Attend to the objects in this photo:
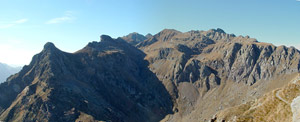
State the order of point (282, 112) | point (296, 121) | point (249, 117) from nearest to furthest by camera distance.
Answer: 1. point (296, 121)
2. point (282, 112)
3. point (249, 117)

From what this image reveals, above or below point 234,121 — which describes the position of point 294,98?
above

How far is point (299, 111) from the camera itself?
230ft

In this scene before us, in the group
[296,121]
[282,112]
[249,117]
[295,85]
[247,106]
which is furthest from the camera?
[247,106]

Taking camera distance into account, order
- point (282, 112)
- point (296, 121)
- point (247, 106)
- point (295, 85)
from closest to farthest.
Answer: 1. point (296, 121)
2. point (282, 112)
3. point (295, 85)
4. point (247, 106)

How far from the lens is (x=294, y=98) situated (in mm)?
81250

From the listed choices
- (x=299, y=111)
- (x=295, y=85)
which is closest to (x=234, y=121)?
(x=299, y=111)

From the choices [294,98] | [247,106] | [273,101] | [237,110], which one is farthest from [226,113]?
[294,98]

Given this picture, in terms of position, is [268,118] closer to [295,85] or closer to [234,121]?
[234,121]

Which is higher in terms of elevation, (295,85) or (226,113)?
(295,85)

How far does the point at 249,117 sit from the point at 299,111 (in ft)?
61.4

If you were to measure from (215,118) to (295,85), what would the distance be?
36043 mm

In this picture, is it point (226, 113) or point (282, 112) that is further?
point (226, 113)

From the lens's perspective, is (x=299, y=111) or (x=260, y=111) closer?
(x=299, y=111)

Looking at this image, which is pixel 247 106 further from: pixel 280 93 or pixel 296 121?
pixel 296 121
